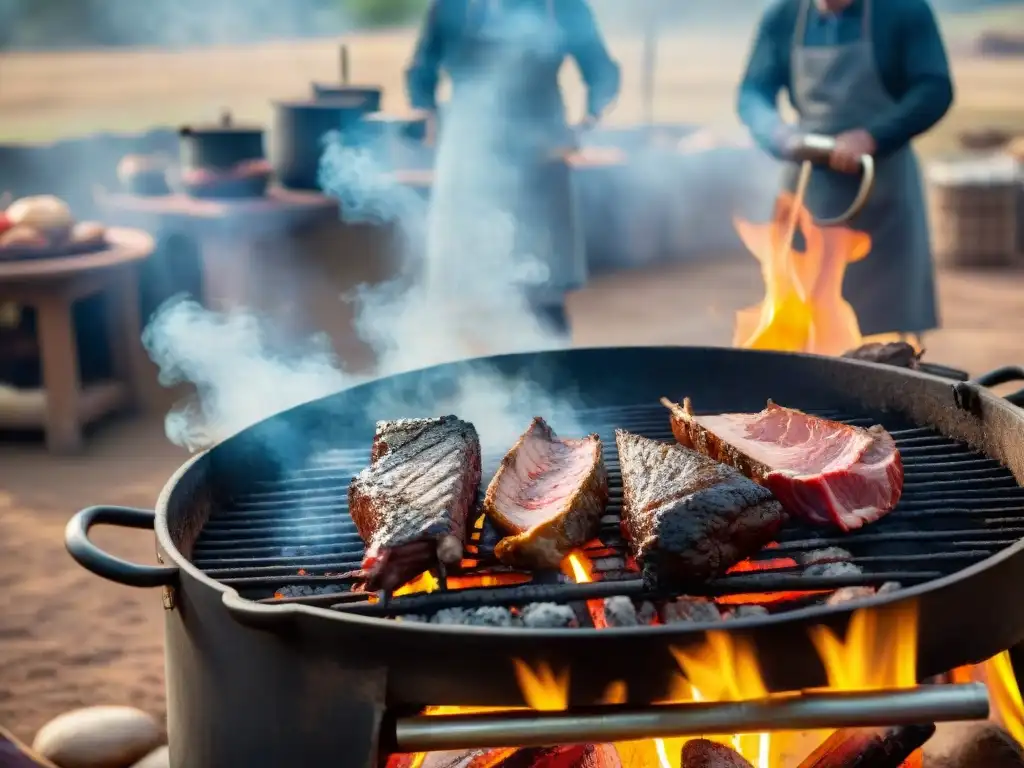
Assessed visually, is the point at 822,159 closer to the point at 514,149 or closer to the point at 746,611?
the point at 514,149

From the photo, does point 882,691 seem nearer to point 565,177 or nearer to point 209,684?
point 209,684

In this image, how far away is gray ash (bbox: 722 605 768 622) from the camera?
1.82 meters

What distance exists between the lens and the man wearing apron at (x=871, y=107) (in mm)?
4402

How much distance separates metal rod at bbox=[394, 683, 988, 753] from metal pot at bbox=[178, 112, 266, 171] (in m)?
5.61

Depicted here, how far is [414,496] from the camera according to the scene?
81.9 inches

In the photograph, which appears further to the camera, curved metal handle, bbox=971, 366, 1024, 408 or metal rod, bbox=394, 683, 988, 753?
curved metal handle, bbox=971, 366, 1024, 408

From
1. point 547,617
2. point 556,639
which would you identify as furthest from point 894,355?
point 556,639

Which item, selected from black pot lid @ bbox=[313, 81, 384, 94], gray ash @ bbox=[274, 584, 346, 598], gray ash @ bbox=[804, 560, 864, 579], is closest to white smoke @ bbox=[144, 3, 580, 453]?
black pot lid @ bbox=[313, 81, 384, 94]

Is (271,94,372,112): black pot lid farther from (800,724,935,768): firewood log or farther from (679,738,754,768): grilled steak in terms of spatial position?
(800,724,935,768): firewood log

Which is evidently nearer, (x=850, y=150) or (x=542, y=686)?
(x=542, y=686)

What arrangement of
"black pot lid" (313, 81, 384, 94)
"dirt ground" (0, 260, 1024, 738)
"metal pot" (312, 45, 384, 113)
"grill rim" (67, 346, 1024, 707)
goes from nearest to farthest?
"grill rim" (67, 346, 1024, 707)
"dirt ground" (0, 260, 1024, 738)
"metal pot" (312, 45, 384, 113)
"black pot lid" (313, 81, 384, 94)

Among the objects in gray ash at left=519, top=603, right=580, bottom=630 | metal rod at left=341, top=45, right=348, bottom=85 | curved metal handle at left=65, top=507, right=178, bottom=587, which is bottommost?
gray ash at left=519, top=603, right=580, bottom=630

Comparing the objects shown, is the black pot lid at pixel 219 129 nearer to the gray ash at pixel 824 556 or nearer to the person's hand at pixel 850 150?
the person's hand at pixel 850 150

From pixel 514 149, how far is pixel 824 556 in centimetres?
412
